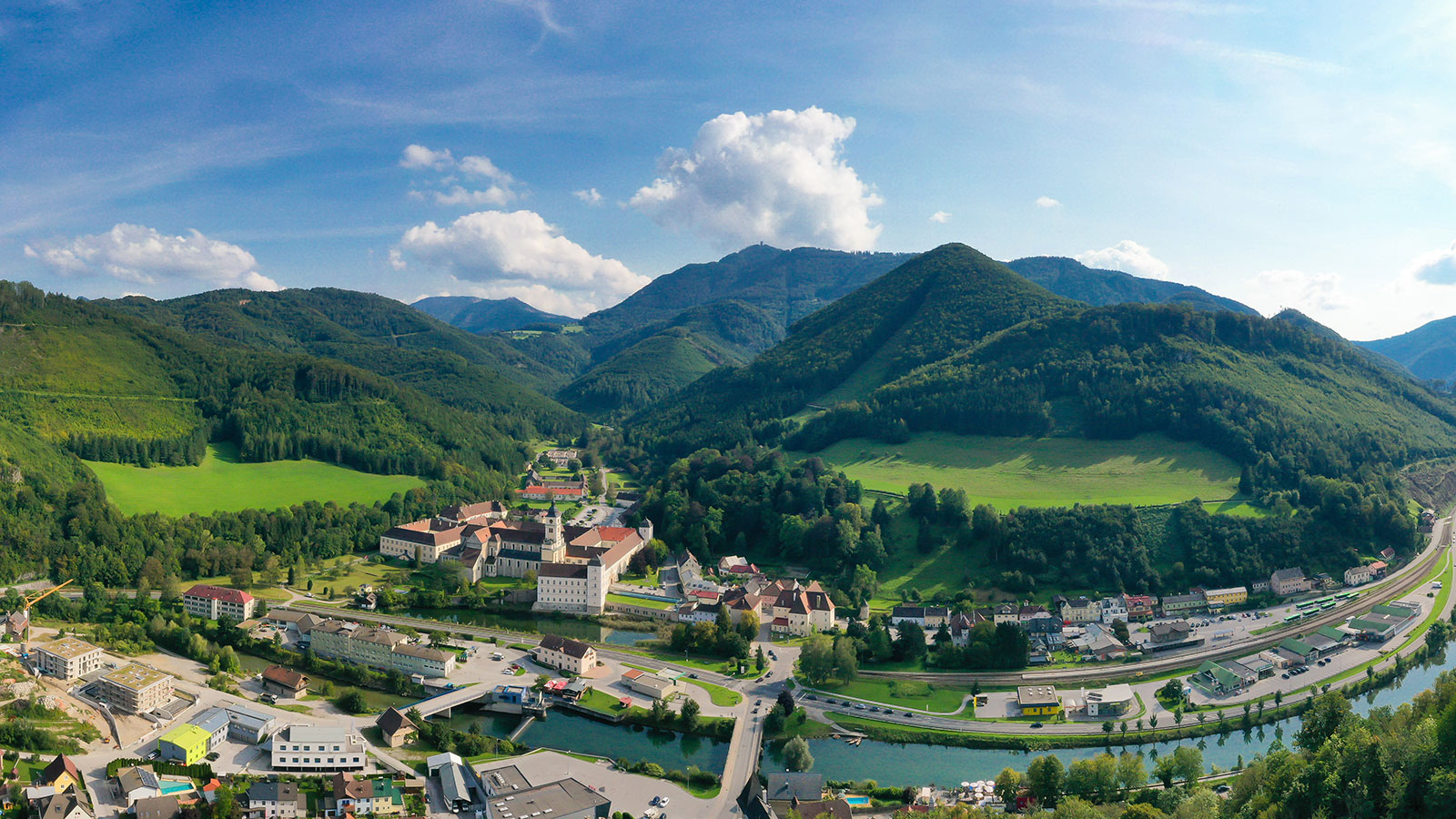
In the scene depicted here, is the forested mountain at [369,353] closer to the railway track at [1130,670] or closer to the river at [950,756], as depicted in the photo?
the railway track at [1130,670]

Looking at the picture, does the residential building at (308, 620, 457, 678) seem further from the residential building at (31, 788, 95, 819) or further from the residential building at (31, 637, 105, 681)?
the residential building at (31, 788, 95, 819)

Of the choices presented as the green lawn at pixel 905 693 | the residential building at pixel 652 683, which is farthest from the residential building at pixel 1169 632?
the residential building at pixel 652 683

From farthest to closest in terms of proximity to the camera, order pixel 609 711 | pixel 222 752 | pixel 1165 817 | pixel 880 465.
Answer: pixel 880 465, pixel 609 711, pixel 222 752, pixel 1165 817

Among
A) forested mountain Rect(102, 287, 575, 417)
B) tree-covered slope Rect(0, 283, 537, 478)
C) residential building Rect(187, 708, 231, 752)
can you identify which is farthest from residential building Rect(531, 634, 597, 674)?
forested mountain Rect(102, 287, 575, 417)

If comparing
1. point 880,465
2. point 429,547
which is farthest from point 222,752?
point 880,465

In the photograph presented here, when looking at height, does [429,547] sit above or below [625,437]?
below

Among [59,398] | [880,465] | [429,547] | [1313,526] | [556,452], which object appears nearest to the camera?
[1313,526]

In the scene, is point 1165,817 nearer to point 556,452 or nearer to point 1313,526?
point 1313,526
